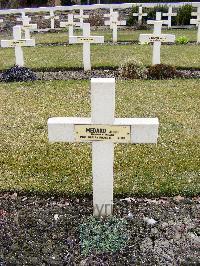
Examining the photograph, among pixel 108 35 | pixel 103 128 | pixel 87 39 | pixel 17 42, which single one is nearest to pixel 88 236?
pixel 103 128

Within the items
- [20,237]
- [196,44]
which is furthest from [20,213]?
[196,44]

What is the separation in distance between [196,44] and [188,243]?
12.7m

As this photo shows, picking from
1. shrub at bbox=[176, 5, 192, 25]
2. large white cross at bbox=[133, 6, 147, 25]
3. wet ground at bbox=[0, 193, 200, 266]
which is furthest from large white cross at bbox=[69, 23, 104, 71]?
shrub at bbox=[176, 5, 192, 25]

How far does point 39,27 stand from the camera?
→ 21.4m

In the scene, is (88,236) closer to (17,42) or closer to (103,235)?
(103,235)

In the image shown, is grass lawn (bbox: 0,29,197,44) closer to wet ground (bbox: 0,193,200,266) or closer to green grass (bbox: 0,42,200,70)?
green grass (bbox: 0,42,200,70)

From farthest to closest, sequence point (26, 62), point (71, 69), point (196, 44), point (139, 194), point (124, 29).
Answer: point (124, 29), point (196, 44), point (26, 62), point (71, 69), point (139, 194)

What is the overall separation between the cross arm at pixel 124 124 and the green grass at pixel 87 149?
3.44ft

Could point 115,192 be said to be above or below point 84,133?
below

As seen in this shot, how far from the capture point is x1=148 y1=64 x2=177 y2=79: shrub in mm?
10157

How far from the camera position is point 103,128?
3.88 metres

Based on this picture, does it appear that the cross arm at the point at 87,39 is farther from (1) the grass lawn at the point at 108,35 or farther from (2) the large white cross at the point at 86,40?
(1) the grass lawn at the point at 108,35

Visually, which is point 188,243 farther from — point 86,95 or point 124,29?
point 124,29

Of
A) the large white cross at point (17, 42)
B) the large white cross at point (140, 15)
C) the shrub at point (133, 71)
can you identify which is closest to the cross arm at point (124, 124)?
the shrub at point (133, 71)
